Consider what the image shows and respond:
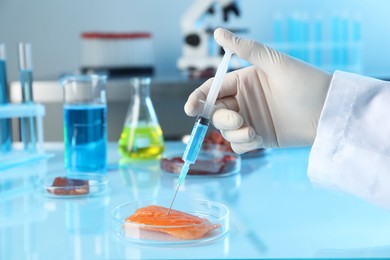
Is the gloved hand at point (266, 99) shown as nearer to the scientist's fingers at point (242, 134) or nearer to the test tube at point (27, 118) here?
the scientist's fingers at point (242, 134)

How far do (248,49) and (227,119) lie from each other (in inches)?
4.8

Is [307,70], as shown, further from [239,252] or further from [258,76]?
[239,252]

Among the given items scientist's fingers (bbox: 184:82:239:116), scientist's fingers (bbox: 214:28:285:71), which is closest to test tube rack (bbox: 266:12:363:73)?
scientist's fingers (bbox: 184:82:239:116)

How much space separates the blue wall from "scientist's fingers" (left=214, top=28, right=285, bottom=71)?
2.14 meters

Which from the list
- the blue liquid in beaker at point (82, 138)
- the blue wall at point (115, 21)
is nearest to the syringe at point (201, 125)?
the blue liquid in beaker at point (82, 138)

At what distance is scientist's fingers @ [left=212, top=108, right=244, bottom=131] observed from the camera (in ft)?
3.26

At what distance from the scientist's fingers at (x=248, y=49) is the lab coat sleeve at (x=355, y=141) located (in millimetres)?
109

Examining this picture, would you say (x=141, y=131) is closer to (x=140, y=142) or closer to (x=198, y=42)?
(x=140, y=142)

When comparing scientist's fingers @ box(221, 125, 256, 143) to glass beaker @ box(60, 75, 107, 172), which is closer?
scientist's fingers @ box(221, 125, 256, 143)

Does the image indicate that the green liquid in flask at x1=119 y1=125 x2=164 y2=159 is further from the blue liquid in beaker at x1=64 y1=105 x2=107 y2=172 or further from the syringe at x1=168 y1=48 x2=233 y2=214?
the syringe at x1=168 y1=48 x2=233 y2=214

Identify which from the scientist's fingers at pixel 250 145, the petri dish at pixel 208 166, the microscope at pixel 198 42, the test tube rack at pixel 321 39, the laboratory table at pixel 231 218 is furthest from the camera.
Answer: the test tube rack at pixel 321 39

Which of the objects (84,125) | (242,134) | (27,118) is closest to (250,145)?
(242,134)

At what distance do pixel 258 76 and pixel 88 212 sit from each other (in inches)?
15.6

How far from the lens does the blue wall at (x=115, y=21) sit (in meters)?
3.16
